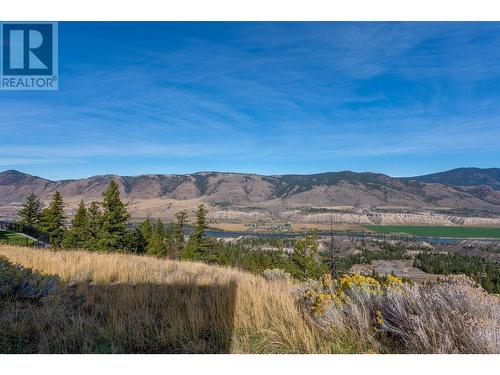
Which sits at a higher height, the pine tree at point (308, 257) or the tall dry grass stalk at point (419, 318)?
the tall dry grass stalk at point (419, 318)

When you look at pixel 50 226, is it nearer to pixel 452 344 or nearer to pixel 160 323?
pixel 160 323

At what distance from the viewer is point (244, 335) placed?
4.25m

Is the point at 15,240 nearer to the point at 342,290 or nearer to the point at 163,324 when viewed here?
the point at 163,324

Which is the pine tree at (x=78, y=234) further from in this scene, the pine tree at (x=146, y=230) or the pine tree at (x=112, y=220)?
the pine tree at (x=146, y=230)

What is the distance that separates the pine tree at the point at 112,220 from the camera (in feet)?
115

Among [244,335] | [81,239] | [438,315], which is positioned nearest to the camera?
[438,315]

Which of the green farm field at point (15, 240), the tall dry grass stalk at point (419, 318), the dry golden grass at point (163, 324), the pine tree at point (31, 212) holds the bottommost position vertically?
the green farm field at point (15, 240)

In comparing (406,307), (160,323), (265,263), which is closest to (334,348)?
(406,307)

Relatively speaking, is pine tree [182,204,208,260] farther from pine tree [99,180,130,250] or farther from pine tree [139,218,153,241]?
pine tree [139,218,153,241]

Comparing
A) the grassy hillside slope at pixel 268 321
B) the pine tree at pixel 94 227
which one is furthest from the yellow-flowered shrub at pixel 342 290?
the pine tree at pixel 94 227

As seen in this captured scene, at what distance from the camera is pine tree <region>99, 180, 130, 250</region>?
35.2 metres

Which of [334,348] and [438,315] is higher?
[438,315]

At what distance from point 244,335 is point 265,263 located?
153ft

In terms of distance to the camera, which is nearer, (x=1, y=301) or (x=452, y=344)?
(x=452, y=344)
